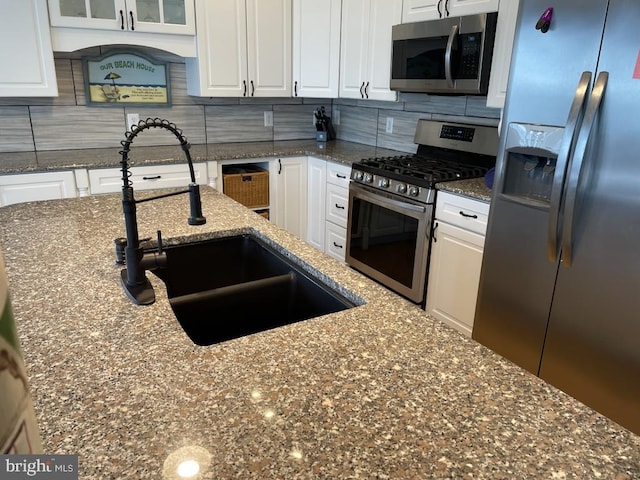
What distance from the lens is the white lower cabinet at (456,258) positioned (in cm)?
235

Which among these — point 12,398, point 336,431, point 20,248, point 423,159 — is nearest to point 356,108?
point 423,159

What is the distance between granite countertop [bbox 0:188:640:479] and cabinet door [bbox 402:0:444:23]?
2154mm

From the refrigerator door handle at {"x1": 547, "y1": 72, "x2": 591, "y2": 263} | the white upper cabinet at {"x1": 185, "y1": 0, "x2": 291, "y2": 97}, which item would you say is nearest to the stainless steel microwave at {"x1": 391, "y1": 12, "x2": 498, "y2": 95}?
the refrigerator door handle at {"x1": 547, "y1": 72, "x2": 591, "y2": 263}

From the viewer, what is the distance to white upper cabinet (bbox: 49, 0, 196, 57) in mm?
2838

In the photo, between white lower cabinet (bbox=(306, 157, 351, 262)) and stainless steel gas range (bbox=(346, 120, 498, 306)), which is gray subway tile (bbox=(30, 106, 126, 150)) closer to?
white lower cabinet (bbox=(306, 157, 351, 262))

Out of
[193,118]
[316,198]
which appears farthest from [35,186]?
[316,198]

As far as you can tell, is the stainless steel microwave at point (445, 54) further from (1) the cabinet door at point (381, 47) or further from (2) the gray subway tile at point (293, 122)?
(2) the gray subway tile at point (293, 122)

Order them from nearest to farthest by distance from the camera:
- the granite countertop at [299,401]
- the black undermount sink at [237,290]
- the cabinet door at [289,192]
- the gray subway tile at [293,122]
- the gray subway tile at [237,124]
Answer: the granite countertop at [299,401], the black undermount sink at [237,290], the cabinet door at [289,192], the gray subway tile at [237,124], the gray subway tile at [293,122]

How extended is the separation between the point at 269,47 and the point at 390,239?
179 cm

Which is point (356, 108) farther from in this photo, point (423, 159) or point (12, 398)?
point (12, 398)

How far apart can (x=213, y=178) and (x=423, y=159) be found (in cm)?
145

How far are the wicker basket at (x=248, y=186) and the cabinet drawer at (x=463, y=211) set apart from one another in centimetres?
146

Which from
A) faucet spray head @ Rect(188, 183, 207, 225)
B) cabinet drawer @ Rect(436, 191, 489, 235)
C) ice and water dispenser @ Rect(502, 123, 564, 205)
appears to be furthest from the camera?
cabinet drawer @ Rect(436, 191, 489, 235)

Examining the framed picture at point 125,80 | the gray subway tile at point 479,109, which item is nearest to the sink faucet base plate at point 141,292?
the gray subway tile at point 479,109
